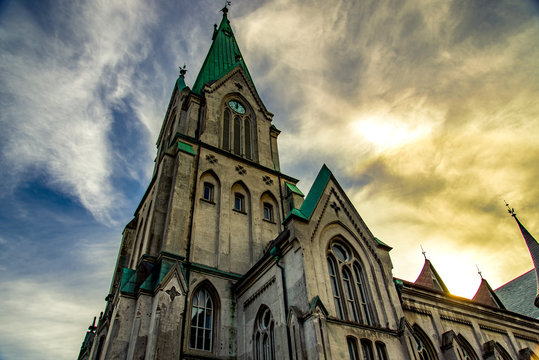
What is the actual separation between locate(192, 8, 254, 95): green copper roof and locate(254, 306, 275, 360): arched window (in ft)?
63.0

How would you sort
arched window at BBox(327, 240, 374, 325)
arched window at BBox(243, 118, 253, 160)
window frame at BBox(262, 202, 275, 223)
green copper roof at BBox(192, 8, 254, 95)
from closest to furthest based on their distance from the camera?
arched window at BBox(327, 240, 374, 325), window frame at BBox(262, 202, 275, 223), arched window at BBox(243, 118, 253, 160), green copper roof at BBox(192, 8, 254, 95)


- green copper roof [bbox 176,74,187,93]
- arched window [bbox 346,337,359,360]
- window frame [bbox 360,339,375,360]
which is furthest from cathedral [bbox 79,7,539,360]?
green copper roof [bbox 176,74,187,93]

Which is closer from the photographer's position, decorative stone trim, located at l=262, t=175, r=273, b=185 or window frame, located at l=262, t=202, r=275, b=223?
window frame, located at l=262, t=202, r=275, b=223

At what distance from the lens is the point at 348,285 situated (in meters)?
15.2

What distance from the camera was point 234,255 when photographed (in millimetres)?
19859

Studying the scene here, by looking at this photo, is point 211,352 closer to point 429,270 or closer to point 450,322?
point 450,322

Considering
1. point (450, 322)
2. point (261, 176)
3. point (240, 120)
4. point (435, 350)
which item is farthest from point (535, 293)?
point (240, 120)

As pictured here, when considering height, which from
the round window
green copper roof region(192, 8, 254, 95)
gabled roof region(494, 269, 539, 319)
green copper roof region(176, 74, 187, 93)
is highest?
green copper roof region(192, 8, 254, 95)

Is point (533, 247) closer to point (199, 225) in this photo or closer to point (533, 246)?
point (533, 246)

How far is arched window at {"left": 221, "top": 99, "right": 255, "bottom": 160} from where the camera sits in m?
26.2

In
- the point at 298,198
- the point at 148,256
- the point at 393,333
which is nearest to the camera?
the point at 393,333

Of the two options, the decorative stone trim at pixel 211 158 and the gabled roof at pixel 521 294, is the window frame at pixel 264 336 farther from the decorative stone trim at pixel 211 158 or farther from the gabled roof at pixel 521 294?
the gabled roof at pixel 521 294

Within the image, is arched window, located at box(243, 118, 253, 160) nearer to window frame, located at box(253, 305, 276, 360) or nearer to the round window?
the round window

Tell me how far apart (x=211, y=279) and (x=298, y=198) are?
913cm
